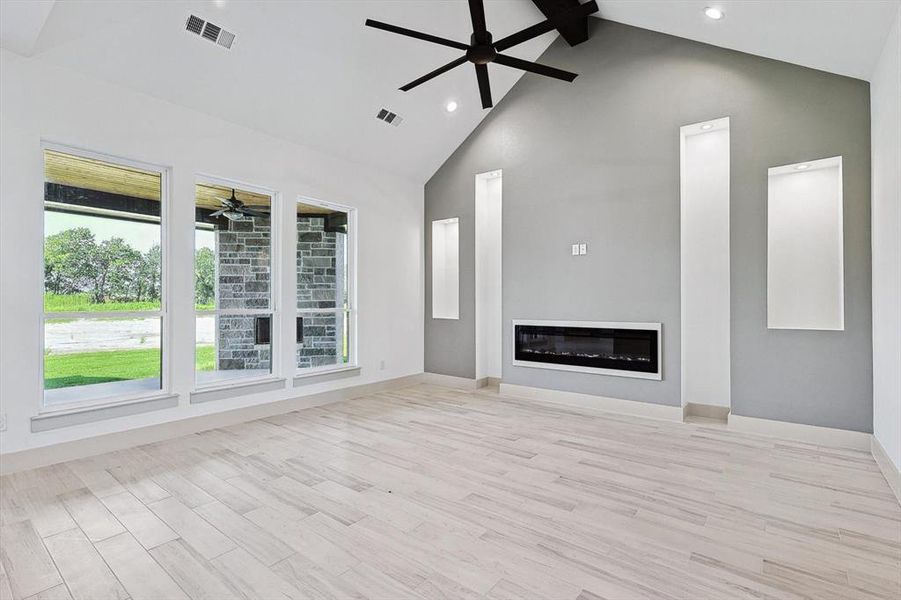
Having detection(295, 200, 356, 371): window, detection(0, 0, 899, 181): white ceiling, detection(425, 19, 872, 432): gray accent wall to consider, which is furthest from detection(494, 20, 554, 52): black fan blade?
detection(295, 200, 356, 371): window

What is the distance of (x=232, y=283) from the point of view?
4.71 meters

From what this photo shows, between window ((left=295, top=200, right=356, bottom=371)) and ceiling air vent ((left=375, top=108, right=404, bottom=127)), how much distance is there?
1220mm

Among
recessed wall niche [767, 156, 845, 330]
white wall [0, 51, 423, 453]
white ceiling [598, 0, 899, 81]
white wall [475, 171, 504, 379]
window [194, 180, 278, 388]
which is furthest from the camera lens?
white wall [475, 171, 504, 379]

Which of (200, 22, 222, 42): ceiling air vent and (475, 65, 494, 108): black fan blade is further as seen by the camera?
(475, 65, 494, 108): black fan blade

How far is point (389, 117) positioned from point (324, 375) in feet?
10.6

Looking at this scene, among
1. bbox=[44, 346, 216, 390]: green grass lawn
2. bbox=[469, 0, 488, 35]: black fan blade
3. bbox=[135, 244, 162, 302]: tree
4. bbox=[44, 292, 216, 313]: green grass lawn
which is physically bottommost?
bbox=[44, 346, 216, 390]: green grass lawn

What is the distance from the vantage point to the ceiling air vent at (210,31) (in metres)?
3.56

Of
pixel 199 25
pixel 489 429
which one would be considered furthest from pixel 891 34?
pixel 199 25

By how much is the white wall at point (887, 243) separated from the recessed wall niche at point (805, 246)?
0.47 m

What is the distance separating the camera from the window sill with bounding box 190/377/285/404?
170 inches

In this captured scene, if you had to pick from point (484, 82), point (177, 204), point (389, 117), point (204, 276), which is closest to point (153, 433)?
point (204, 276)

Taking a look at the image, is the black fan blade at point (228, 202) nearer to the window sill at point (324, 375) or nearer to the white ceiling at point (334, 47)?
the white ceiling at point (334, 47)

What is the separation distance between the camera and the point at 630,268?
4.91 metres

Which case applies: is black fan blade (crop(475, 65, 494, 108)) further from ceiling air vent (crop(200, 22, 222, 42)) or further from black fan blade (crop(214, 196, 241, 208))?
black fan blade (crop(214, 196, 241, 208))
